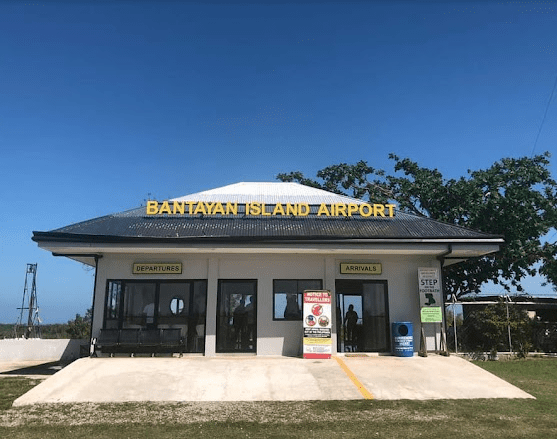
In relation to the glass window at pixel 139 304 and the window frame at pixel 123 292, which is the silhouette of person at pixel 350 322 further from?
the glass window at pixel 139 304

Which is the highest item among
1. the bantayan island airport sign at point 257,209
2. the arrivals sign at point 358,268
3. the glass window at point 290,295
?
the bantayan island airport sign at point 257,209

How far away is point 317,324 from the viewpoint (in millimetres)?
Answer: 13141

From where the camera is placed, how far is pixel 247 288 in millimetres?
14109

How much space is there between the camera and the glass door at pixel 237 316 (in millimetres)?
13859

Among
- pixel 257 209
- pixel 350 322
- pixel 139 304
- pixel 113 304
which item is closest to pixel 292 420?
pixel 350 322

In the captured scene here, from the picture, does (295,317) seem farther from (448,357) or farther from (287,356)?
(448,357)

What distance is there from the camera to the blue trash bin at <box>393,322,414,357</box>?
13.3 m

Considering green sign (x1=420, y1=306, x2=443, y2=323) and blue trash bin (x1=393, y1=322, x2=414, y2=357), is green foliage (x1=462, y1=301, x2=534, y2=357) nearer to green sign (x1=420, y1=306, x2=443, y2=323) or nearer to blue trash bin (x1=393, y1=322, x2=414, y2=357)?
green sign (x1=420, y1=306, x2=443, y2=323)

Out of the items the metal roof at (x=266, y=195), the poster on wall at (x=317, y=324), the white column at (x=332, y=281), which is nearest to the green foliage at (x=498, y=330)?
the metal roof at (x=266, y=195)

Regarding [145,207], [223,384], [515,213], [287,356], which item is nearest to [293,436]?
[223,384]

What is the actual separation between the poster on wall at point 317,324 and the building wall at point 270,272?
793mm

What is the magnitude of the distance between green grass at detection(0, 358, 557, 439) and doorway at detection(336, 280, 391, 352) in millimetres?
4804

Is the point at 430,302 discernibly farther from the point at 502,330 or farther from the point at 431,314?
the point at 502,330

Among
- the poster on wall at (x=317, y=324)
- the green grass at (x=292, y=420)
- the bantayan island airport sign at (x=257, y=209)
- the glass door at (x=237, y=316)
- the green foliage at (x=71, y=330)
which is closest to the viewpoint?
the green grass at (x=292, y=420)
